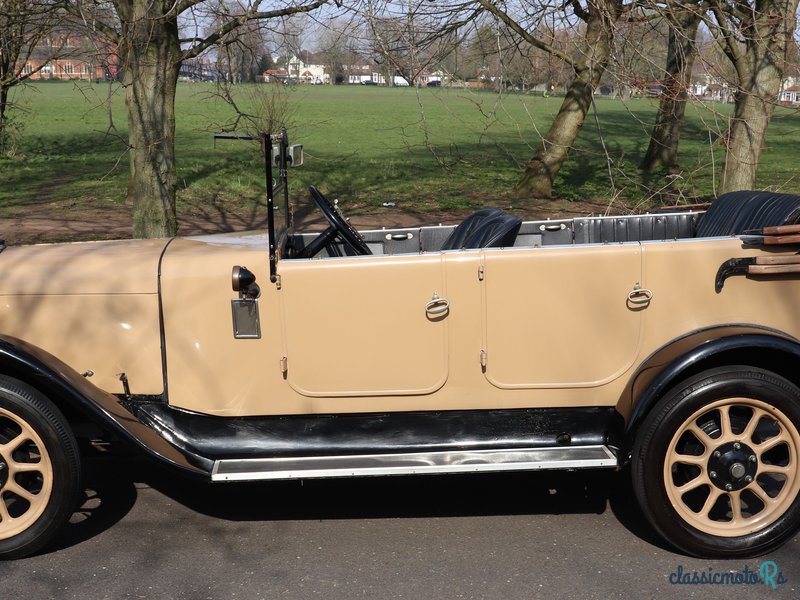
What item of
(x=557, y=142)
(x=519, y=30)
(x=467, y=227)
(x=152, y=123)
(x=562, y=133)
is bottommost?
(x=467, y=227)

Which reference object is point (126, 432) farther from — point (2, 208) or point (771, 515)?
point (2, 208)

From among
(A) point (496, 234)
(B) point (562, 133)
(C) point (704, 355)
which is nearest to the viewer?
(C) point (704, 355)

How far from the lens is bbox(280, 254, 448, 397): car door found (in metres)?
3.36

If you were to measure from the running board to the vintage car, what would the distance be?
0.01m

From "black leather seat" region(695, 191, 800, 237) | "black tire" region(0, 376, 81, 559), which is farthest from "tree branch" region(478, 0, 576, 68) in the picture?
"black tire" region(0, 376, 81, 559)

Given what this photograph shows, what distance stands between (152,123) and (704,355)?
20.4 ft

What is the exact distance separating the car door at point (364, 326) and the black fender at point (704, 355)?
0.77 metres

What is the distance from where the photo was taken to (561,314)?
340 centimetres

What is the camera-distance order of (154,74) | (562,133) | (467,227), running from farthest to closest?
(562,133)
(154,74)
(467,227)

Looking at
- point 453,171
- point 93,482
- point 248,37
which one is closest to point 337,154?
→ point 453,171

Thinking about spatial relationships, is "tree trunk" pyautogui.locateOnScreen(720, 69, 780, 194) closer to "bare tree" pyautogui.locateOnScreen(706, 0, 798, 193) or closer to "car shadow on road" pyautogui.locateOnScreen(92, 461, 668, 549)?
"bare tree" pyautogui.locateOnScreen(706, 0, 798, 193)

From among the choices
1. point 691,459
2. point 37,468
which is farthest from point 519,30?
point 37,468

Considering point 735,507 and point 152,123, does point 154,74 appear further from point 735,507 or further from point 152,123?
point 735,507

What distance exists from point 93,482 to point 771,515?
9.91 feet
